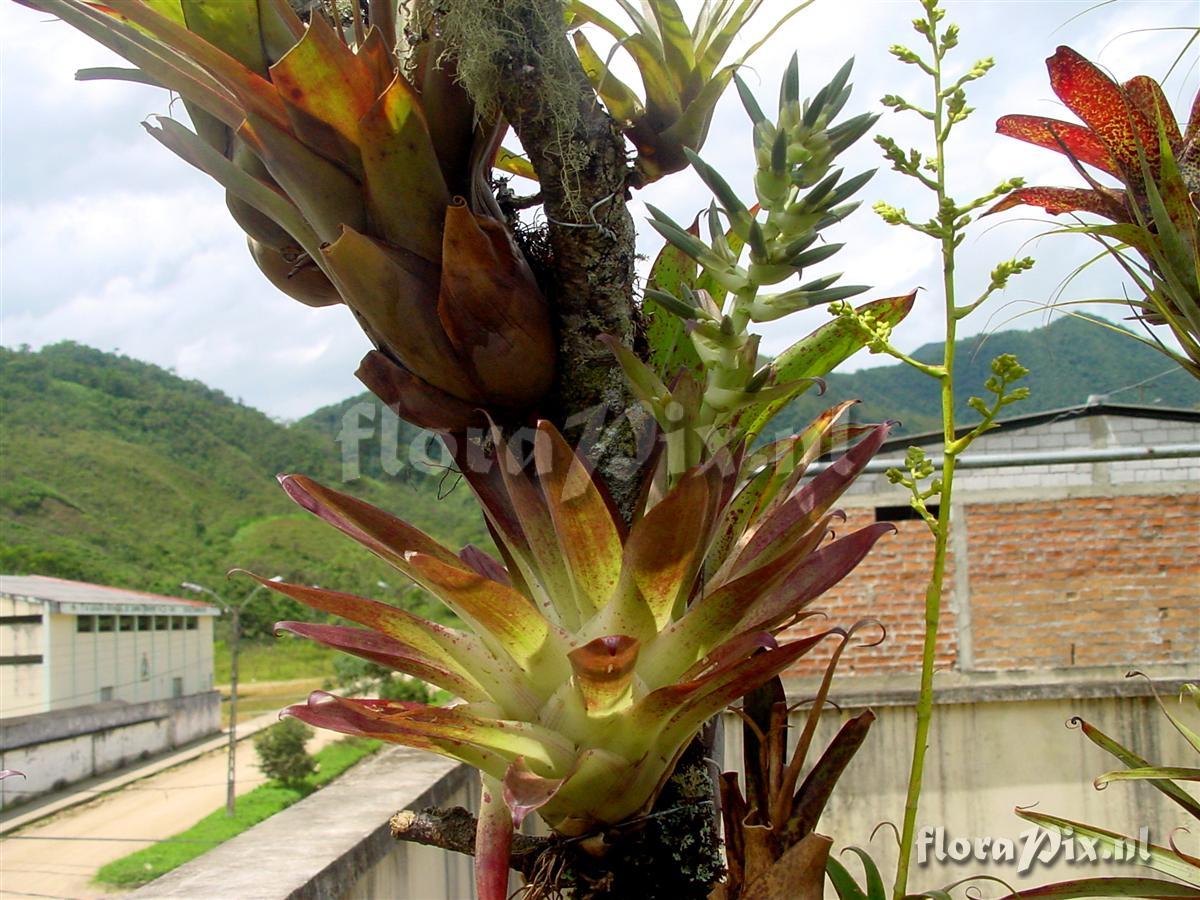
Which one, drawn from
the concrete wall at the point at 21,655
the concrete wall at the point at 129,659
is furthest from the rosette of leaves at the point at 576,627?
the concrete wall at the point at 129,659

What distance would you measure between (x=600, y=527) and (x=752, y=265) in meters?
0.20

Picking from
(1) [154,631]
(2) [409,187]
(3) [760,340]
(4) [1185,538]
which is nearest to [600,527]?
(3) [760,340]

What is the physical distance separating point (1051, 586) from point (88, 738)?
84.5ft

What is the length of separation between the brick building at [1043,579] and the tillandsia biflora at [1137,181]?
4183 millimetres

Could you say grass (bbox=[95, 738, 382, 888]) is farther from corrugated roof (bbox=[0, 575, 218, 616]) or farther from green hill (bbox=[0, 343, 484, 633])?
green hill (bbox=[0, 343, 484, 633])

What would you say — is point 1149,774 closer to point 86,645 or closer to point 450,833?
point 450,833

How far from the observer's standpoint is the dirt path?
2155cm

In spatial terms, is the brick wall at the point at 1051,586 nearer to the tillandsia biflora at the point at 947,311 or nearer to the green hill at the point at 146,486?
the tillandsia biflora at the point at 947,311

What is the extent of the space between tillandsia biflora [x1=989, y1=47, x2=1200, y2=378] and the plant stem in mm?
130

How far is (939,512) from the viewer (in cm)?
70

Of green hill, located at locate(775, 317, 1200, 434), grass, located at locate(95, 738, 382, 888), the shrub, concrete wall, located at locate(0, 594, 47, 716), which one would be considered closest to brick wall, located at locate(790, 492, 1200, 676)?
green hill, located at locate(775, 317, 1200, 434)

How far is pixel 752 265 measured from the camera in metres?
0.60

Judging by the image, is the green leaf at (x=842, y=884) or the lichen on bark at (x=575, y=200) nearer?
the lichen on bark at (x=575, y=200)

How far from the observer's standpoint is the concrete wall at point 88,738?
19.6m
